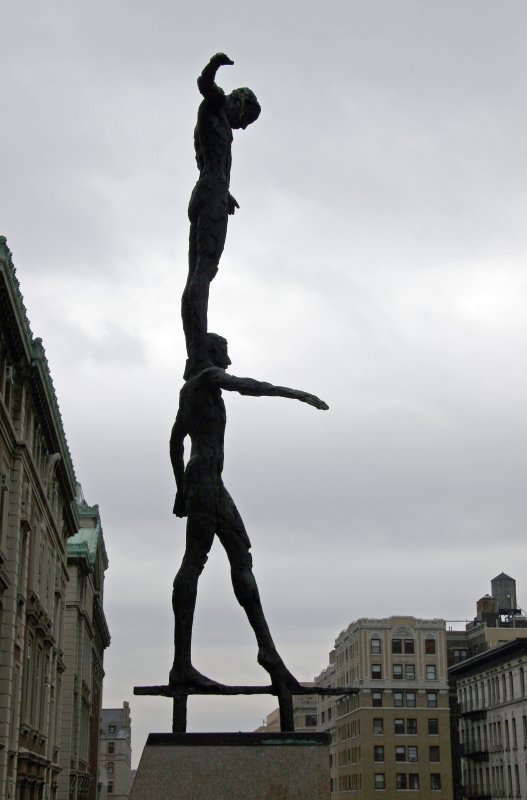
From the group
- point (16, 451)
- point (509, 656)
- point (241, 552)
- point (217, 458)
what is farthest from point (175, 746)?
point (509, 656)

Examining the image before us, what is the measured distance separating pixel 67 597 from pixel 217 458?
175ft

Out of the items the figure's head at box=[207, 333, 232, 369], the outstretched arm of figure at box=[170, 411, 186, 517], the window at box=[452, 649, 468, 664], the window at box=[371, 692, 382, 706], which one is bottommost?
the outstretched arm of figure at box=[170, 411, 186, 517]

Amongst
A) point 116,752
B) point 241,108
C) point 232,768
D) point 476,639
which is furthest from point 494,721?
point 116,752

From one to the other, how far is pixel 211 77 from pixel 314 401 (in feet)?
10.7

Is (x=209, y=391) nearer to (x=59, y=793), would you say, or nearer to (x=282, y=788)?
(x=282, y=788)

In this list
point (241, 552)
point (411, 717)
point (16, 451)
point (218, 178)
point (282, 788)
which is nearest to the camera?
point (282, 788)

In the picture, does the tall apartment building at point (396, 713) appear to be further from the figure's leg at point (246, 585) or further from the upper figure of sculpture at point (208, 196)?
the upper figure of sculpture at point (208, 196)

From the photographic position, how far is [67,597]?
198ft

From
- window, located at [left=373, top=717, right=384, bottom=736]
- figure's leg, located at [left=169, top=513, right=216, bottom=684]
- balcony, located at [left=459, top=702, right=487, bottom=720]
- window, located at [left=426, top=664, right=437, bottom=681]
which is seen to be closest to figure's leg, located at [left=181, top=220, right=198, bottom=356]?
figure's leg, located at [left=169, top=513, right=216, bottom=684]

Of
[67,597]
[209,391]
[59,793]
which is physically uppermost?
[67,597]

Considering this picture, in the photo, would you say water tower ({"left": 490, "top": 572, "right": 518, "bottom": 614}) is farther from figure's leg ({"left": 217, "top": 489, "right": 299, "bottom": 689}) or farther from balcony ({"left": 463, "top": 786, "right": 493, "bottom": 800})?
figure's leg ({"left": 217, "top": 489, "right": 299, "bottom": 689})

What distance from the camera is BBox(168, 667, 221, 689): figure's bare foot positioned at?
8.84 meters

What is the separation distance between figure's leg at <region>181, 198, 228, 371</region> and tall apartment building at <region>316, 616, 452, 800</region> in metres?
98.4

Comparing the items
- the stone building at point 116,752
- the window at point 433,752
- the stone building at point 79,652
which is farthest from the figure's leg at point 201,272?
the stone building at point 116,752
